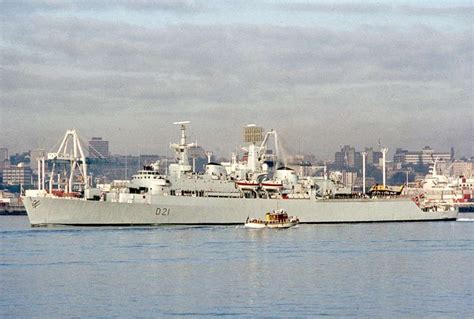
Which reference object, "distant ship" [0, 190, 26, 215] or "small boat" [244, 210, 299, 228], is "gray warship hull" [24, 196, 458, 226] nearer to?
"small boat" [244, 210, 299, 228]

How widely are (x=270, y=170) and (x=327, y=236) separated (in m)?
22.8

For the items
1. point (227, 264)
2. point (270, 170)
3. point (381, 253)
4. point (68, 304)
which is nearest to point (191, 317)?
point (68, 304)

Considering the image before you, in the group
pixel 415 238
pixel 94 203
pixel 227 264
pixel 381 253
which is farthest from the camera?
pixel 94 203

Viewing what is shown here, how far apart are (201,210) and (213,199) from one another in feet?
4.65

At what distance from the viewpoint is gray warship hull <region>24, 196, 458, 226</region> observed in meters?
66.8

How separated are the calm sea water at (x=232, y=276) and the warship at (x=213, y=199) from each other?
791 centimetres

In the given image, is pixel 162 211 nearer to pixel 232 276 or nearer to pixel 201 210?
pixel 201 210

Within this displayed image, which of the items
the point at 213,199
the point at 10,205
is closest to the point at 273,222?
the point at 213,199

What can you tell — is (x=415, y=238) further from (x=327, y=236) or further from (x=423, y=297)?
(x=423, y=297)

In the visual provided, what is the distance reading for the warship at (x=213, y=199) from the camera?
67.4m

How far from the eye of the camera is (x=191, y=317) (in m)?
28.1

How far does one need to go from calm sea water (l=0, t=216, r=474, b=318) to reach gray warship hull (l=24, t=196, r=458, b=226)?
704 cm

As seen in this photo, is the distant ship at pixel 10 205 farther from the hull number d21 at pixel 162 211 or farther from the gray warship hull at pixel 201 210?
the hull number d21 at pixel 162 211

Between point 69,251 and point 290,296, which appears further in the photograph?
point 69,251
